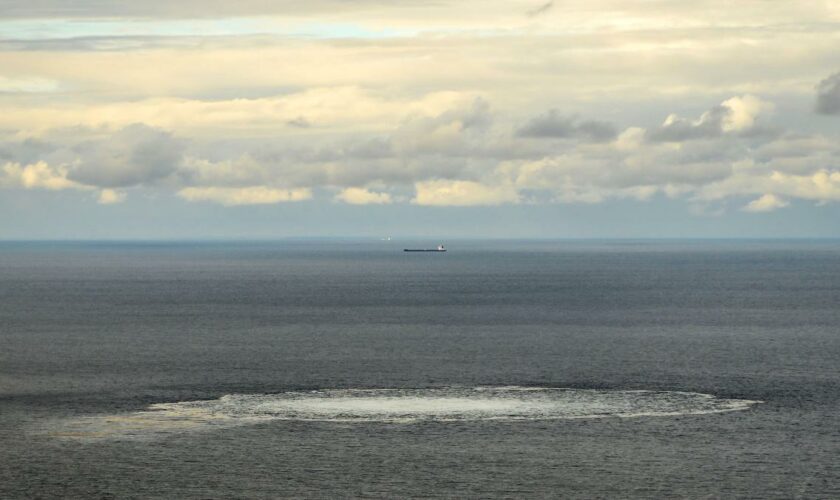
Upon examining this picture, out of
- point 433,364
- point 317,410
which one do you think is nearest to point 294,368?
point 433,364

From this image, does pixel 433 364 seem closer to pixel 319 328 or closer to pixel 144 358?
pixel 144 358

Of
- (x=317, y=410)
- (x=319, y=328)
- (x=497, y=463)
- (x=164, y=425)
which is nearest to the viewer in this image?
(x=497, y=463)

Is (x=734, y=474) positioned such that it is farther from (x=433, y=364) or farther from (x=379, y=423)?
(x=433, y=364)

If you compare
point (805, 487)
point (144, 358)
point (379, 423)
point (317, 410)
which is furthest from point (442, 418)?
point (144, 358)

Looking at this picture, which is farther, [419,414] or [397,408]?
[397,408]

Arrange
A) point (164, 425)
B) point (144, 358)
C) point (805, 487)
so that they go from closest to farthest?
point (805, 487), point (164, 425), point (144, 358)

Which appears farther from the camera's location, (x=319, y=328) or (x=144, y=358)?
(x=319, y=328)

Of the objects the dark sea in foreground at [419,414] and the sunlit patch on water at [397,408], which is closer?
the dark sea in foreground at [419,414]

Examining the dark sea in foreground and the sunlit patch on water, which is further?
the sunlit patch on water
